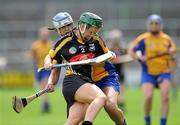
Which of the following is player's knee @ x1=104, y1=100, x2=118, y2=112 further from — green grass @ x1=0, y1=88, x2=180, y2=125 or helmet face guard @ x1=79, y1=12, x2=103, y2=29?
green grass @ x1=0, y1=88, x2=180, y2=125

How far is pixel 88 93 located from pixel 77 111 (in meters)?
0.38

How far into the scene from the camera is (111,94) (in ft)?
37.9

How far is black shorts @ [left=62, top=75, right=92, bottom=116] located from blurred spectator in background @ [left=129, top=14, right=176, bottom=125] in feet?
13.1

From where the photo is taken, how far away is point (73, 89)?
1132cm

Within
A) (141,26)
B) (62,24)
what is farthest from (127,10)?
(62,24)

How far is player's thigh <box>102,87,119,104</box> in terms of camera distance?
11.4 m

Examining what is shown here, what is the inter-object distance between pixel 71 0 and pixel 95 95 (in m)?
27.6

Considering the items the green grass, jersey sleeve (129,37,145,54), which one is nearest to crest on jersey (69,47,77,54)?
jersey sleeve (129,37,145,54)

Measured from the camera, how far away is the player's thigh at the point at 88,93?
11062mm

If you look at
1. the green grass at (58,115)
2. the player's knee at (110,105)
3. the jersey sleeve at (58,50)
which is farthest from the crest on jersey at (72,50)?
the green grass at (58,115)

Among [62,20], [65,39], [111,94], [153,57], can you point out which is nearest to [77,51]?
[65,39]

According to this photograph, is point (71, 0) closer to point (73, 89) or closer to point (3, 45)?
point (3, 45)

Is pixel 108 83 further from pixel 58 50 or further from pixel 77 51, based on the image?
pixel 58 50

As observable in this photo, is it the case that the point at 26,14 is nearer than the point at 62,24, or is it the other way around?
the point at 62,24
